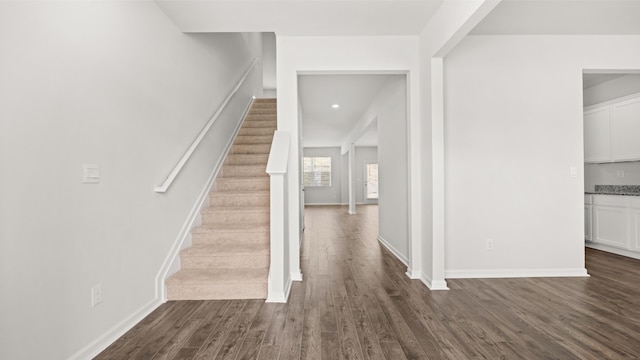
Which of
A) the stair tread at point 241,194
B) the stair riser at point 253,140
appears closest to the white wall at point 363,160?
the stair riser at point 253,140

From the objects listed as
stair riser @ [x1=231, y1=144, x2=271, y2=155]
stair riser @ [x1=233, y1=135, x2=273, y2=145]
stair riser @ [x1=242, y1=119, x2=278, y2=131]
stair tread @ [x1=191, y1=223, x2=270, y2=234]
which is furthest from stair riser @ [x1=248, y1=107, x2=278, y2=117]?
stair tread @ [x1=191, y1=223, x2=270, y2=234]

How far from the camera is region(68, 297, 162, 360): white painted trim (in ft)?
5.82

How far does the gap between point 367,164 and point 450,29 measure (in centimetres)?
1109

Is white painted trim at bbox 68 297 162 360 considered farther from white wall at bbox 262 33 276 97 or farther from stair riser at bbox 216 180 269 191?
white wall at bbox 262 33 276 97

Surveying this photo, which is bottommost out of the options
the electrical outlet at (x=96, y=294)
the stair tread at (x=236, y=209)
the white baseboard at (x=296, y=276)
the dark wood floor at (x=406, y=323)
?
the dark wood floor at (x=406, y=323)

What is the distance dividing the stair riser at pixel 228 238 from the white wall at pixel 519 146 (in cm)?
198

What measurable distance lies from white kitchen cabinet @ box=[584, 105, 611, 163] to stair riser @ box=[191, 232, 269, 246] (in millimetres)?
4978

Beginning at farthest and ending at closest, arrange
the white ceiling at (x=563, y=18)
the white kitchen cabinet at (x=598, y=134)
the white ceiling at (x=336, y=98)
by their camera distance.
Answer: the white ceiling at (x=336, y=98), the white kitchen cabinet at (x=598, y=134), the white ceiling at (x=563, y=18)

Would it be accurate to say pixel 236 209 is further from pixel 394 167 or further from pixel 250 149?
pixel 394 167

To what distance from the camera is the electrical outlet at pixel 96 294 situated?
1.86 m

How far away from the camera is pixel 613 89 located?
4.45m

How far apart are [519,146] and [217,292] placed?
3.36 meters

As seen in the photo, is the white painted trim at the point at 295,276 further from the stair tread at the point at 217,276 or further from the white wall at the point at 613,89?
the white wall at the point at 613,89

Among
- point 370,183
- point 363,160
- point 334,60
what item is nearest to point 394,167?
point 334,60
